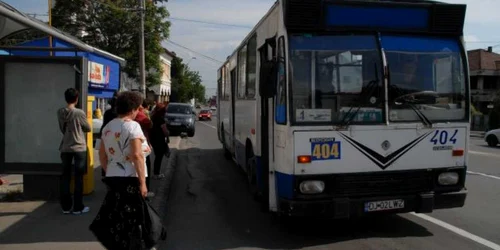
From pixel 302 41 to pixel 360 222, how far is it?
2.88 metres

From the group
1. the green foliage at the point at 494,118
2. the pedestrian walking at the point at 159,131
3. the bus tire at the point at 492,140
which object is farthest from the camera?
the green foliage at the point at 494,118

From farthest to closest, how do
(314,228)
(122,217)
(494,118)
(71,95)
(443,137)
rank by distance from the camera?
(494,118) → (71,95) → (314,228) → (443,137) → (122,217)

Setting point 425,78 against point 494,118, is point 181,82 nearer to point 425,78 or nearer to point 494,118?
Answer: point 494,118

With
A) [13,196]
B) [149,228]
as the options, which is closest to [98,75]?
[13,196]

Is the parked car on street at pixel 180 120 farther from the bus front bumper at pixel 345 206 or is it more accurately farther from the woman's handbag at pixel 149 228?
the woman's handbag at pixel 149 228

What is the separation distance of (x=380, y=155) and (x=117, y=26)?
38186mm

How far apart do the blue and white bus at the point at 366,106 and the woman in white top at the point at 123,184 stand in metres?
1.97

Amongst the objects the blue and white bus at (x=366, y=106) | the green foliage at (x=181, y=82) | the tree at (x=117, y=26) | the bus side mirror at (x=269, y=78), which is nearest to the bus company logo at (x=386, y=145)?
the blue and white bus at (x=366, y=106)

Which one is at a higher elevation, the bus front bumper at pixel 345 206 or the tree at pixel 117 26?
the tree at pixel 117 26

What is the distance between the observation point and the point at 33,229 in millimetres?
6660

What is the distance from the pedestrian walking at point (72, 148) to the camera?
742 cm

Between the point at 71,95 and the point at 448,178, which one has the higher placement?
the point at 71,95

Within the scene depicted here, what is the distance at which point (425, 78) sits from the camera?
6348mm

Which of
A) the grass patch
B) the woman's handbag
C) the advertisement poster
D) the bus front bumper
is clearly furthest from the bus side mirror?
the advertisement poster
